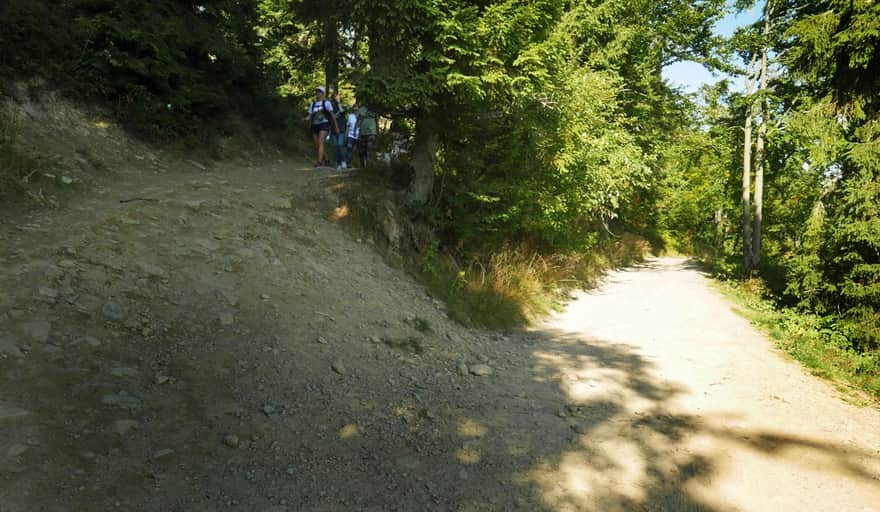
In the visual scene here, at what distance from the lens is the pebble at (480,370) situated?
6297 mm

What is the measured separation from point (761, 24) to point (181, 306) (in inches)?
890

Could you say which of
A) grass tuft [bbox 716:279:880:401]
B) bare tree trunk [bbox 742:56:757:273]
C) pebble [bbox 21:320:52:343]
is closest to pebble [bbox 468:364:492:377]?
pebble [bbox 21:320:52:343]

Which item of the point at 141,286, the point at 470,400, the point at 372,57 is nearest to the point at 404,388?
the point at 470,400

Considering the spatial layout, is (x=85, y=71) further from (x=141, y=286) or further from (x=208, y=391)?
(x=208, y=391)

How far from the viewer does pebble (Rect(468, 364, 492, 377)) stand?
248 inches

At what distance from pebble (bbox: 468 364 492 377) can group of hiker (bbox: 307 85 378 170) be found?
7138 millimetres

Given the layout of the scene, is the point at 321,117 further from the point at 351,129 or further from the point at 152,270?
the point at 152,270

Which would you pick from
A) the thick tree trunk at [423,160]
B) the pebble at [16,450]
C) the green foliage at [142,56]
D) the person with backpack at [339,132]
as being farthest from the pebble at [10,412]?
the person with backpack at [339,132]

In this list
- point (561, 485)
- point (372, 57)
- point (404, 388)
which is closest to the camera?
point (561, 485)

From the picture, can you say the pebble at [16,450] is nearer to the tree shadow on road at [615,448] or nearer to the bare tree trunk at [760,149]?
the tree shadow on road at [615,448]

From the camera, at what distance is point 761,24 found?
1919 centimetres

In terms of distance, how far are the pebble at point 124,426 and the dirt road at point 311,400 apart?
0.01 m

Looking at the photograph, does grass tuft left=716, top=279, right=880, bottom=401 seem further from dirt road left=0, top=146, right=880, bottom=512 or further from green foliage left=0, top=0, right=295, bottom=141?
green foliage left=0, top=0, right=295, bottom=141

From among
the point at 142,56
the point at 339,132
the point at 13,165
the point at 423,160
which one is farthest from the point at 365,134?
the point at 13,165
